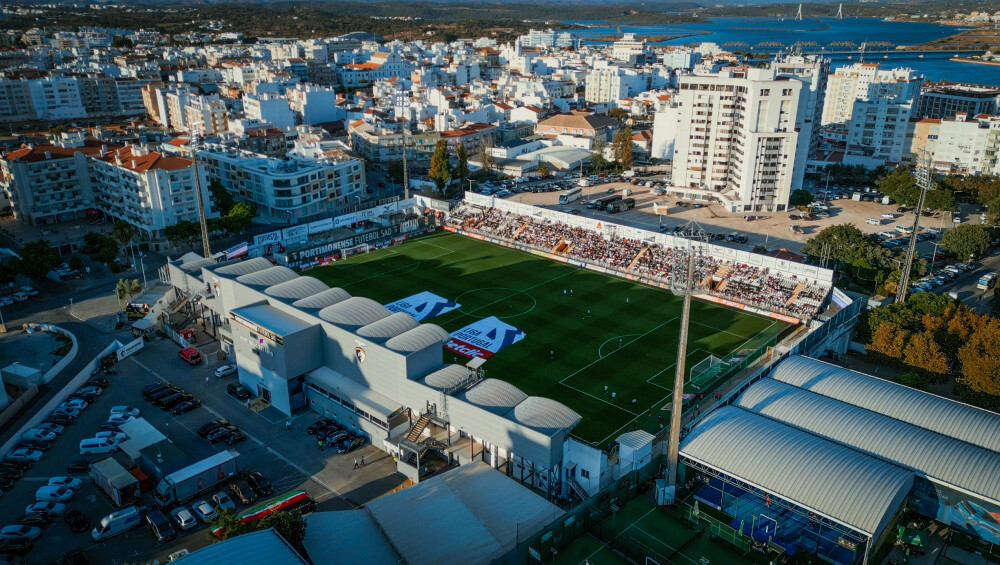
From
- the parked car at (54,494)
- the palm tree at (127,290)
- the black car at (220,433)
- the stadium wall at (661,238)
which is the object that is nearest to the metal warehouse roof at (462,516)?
the black car at (220,433)

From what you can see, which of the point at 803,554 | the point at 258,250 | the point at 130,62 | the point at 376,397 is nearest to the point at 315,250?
the point at 258,250

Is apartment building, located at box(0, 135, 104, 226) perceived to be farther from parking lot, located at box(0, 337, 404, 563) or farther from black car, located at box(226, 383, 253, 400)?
black car, located at box(226, 383, 253, 400)

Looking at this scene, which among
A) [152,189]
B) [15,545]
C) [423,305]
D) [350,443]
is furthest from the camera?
[152,189]

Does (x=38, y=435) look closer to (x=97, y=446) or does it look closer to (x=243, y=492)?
(x=97, y=446)

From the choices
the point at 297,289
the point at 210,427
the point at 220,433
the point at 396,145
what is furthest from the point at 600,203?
the point at 220,433

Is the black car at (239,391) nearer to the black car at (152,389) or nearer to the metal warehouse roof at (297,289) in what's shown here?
the black car at (152,389)

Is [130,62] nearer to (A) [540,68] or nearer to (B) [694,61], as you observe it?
(A) [540,68]
